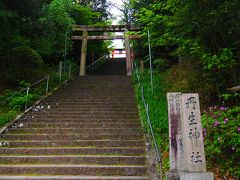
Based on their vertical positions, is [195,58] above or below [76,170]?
above

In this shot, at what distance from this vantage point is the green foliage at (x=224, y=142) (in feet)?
19.7

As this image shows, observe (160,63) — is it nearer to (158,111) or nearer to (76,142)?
(158,111)

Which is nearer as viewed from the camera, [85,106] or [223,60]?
[223,60]

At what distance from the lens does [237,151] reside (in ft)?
19.2

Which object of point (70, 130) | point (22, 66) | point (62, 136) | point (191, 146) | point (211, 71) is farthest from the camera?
point (22, 66)

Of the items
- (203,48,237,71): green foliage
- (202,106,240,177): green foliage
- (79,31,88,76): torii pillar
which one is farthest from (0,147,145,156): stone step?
(79,31,88,76): torii pillar

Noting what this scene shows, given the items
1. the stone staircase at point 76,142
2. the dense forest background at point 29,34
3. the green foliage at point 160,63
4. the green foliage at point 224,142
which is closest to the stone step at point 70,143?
the stone staircase at point 76,142

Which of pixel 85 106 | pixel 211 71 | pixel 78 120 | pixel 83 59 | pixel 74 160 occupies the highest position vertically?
pixel 83 59

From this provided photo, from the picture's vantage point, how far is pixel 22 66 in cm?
1345

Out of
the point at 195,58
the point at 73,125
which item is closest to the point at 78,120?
the point at 73,125

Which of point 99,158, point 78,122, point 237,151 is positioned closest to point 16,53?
point 78,122

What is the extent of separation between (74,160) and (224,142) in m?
3.30

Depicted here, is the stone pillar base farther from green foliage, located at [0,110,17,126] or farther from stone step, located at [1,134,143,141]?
green foliage, located at [0,110,17,126]

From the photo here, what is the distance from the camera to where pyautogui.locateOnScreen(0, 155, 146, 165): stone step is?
7.06m
